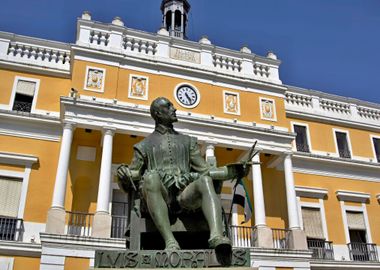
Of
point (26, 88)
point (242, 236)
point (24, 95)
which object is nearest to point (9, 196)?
point (24, 95)

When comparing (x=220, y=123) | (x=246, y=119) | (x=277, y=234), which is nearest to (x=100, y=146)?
(x=220, y=123)

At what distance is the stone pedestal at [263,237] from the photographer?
15148mm

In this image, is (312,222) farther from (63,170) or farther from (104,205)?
(63,170)

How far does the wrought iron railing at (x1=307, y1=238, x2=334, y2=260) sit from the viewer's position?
17.5 metres

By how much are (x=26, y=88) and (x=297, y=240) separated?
39.5ft

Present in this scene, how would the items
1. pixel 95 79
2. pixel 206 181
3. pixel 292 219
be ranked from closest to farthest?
pixel 206 181 < pixel 95 79 < pixel 292 219

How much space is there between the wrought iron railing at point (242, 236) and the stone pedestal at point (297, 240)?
1.54m

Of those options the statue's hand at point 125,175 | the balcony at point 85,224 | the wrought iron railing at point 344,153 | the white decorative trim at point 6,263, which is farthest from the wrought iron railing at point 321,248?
the statue's hand at point 125,175

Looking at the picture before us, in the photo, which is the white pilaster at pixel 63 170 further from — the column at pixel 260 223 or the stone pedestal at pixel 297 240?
the stone pedestal at pixel 297 240

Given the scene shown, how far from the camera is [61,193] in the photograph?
13578 millimetres

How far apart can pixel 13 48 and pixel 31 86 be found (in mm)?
1785

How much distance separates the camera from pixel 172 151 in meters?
4.44

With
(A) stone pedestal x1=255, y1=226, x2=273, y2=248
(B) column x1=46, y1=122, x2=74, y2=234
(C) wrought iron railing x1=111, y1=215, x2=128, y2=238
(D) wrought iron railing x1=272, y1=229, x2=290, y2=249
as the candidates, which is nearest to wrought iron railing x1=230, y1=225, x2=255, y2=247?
(A) stone pedestal x1=255, y1=226, x2=273, y2=248

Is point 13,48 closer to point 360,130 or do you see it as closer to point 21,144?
point 21,144
